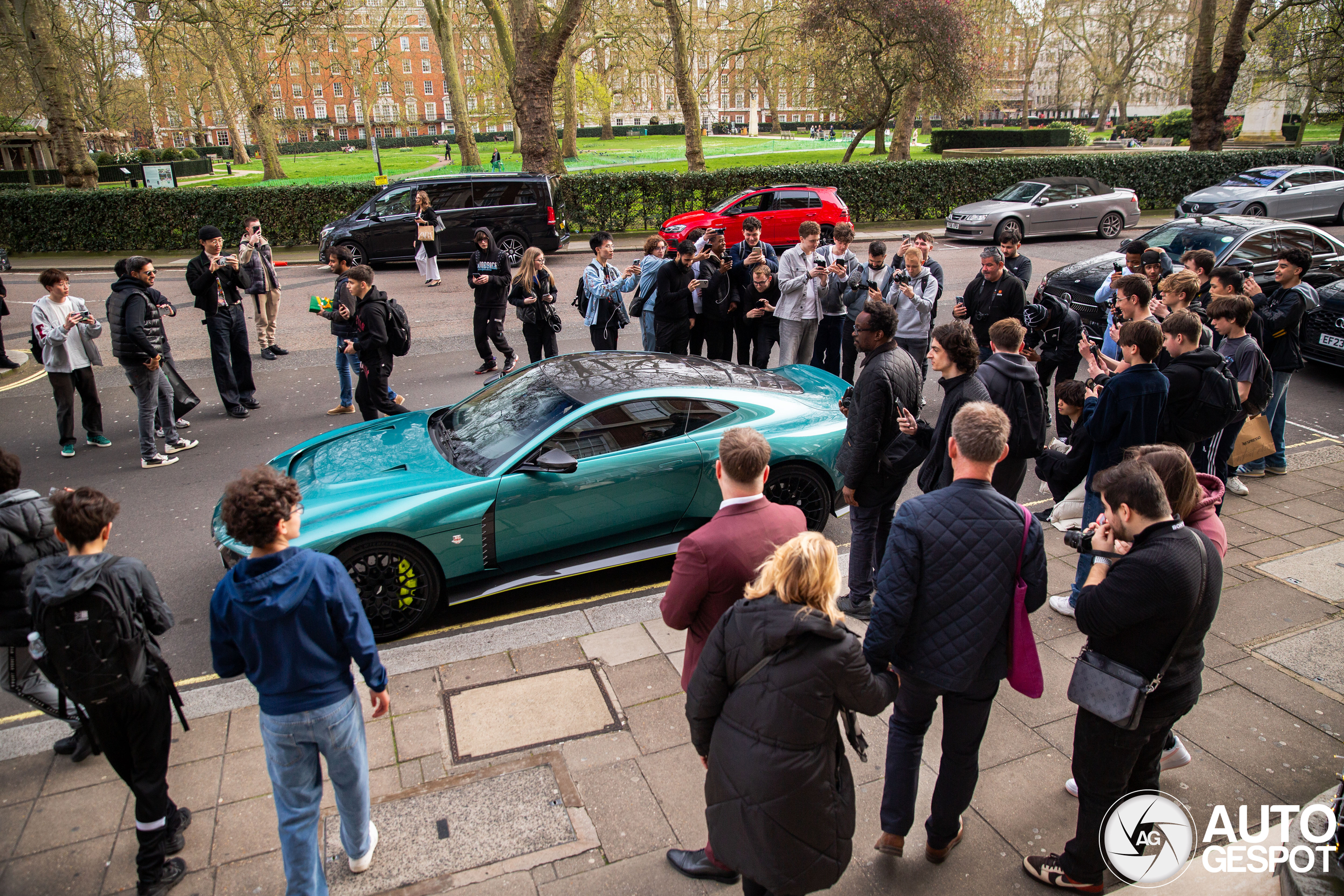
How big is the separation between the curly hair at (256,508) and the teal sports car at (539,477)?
1905 millimetres

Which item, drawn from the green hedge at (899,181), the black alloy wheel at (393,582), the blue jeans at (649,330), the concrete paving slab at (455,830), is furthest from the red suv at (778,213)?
the concrete paving slab at (455,830)

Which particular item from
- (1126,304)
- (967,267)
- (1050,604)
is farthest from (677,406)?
(967,267)

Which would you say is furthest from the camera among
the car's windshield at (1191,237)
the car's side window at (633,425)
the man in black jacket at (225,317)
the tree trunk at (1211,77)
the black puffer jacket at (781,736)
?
the tree trunk at (1211,77)

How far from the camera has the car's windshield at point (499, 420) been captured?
17.3 ft

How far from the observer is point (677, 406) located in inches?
221

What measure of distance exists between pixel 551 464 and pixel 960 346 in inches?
96.8

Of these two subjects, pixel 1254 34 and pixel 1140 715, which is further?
pixel 1254 34

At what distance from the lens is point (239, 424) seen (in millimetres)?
8789

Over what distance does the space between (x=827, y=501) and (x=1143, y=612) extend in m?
3.29

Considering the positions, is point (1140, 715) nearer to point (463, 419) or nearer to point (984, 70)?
point (463, 419)

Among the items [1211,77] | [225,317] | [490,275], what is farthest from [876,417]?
[1211,77]

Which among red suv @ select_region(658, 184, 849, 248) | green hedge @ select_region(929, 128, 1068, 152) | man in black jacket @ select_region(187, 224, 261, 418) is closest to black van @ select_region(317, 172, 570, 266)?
red suv @ select_region(658, 184, 849, 248)

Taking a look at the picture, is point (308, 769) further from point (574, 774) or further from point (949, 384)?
point (949, 384)

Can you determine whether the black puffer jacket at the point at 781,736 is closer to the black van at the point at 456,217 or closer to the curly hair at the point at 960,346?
the curly hair at the point at 960,346
